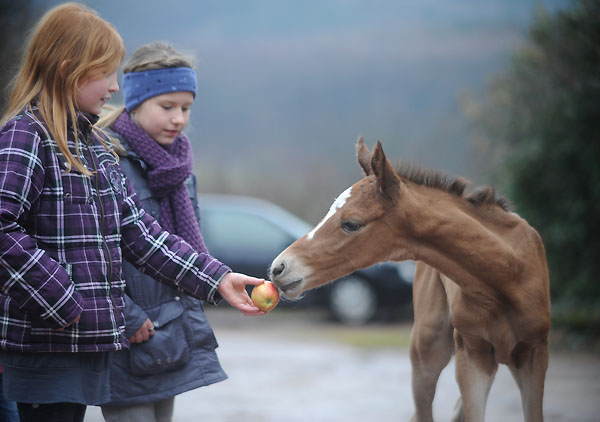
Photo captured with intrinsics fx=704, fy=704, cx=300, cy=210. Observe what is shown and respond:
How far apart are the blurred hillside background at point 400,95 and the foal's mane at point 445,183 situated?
462 centimetres

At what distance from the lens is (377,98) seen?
21.3m

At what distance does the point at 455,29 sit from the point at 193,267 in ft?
68.4

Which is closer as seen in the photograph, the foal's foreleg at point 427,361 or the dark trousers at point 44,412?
the dark trousers at point 44,412

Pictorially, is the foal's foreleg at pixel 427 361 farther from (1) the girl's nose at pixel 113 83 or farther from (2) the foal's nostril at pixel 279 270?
(1) the girl's nose at pixel 113 83

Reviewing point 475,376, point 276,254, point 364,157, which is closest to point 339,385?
point 475,376

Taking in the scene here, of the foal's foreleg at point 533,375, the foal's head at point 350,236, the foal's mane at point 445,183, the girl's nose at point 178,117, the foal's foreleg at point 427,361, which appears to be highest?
the girl's nose at point 178,117

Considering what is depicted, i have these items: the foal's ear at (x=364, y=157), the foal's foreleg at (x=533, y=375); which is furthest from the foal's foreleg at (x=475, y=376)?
the foal's ear at (x=364, y=157)

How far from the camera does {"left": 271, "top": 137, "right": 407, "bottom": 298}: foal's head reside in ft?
10.6

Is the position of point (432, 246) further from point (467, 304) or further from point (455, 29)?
point (455, 29)

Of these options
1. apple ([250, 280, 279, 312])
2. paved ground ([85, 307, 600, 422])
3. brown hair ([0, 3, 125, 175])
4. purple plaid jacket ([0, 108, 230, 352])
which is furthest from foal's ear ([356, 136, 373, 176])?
paved ground ([85, 307, 600, 422])

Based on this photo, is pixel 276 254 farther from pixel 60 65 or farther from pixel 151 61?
pixel 60 65

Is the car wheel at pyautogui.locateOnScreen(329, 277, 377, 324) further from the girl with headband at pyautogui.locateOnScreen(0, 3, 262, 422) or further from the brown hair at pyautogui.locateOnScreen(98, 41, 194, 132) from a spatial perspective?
the girl with headband at pyautogui.locateOnScreen(0, 3, 262, 422)

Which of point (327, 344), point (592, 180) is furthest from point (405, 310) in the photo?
point (592, 180)

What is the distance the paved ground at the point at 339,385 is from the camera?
5.92m
